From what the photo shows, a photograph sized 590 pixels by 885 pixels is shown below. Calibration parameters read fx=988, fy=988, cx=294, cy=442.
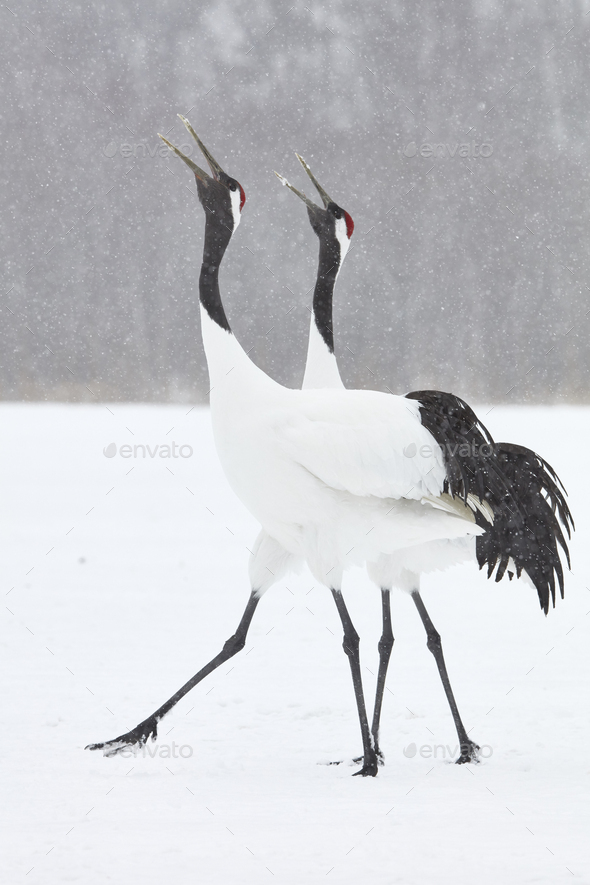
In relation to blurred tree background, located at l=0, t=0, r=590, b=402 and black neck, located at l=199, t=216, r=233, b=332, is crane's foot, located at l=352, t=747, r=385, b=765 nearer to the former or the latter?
black neck, located at l=199, t=216, r=233, b=332

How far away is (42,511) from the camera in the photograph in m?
8.73

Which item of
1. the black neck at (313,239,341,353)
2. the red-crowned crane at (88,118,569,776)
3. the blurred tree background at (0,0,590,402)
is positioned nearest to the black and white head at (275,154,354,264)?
the black neck at (313,239,341,353)

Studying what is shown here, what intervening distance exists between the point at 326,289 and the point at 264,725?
174cm

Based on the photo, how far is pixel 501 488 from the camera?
11.1 ft

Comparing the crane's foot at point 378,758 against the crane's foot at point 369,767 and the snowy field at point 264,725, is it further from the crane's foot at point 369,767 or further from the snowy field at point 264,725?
the crane's foot at point 369,767

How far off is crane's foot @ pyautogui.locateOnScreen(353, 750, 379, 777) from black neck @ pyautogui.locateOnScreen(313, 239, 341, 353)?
61.5 inches

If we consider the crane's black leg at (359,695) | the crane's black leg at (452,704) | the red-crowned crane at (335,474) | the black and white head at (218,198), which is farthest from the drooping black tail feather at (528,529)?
the black and white head at (218,198)

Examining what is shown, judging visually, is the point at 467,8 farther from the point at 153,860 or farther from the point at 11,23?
the point at 153,860

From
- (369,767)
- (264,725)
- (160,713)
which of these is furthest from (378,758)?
(160,713)

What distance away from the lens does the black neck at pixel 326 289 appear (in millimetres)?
3932

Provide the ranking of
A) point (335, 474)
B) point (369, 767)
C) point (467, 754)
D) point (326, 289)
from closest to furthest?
point (335, 474) < point (369, 767) < point (467, 754) < point (326, 289)

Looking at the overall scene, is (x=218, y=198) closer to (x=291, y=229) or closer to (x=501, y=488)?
(x=501, y=488)

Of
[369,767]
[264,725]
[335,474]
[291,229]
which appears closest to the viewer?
[335,474]

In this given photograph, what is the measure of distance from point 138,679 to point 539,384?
44.2 ft
